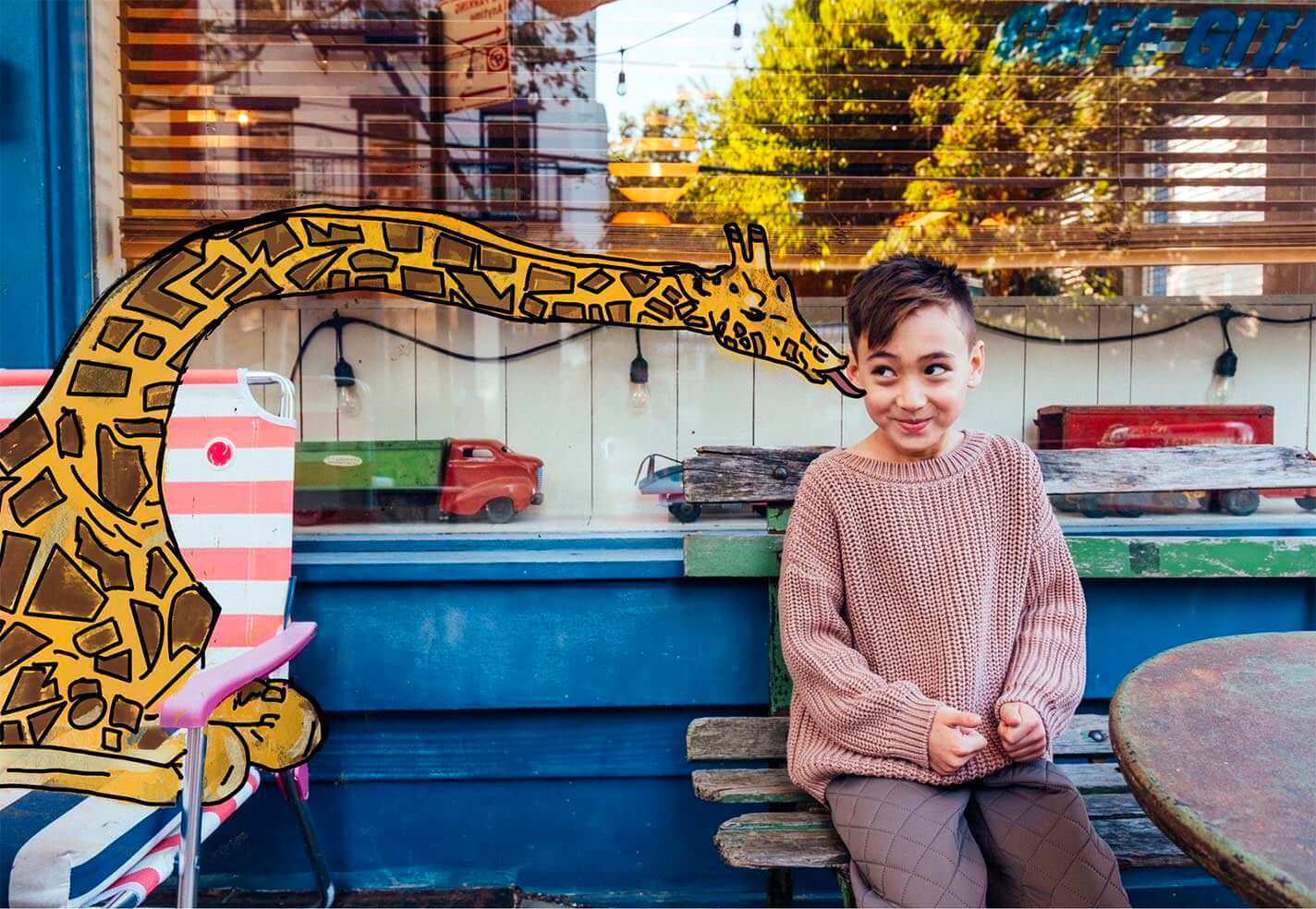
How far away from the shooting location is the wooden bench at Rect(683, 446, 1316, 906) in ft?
5.36

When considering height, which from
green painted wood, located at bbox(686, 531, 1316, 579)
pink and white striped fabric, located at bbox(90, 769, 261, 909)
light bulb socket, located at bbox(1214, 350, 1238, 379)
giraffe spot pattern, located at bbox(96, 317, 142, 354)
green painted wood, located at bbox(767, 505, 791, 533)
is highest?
giraffe spot pattern, located at bbox(96, 317, 142, 354)

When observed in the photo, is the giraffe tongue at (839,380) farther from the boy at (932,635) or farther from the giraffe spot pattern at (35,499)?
the giraffe spot pattern at (35,499)

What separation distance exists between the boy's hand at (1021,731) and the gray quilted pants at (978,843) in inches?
2.2

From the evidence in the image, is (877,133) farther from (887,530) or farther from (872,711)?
(872,711)

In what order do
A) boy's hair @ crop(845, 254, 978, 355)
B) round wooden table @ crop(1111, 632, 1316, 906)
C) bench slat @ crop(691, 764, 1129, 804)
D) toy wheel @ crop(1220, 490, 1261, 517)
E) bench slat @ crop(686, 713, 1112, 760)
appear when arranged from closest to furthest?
round wooden table @ crop(1111, 632, 1316, 906)
boy's hair @ crop(845, 254, 978, 355)
bench slat @ crop(691, 764, 1129, 804)
bench slat @ crop(686, 713, 1112, 760)
toy wheel @ crop(1220, 490, 1261, 517)

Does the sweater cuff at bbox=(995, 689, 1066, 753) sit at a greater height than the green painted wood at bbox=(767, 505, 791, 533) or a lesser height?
lesser

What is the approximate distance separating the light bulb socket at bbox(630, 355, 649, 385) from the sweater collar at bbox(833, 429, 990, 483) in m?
0.82

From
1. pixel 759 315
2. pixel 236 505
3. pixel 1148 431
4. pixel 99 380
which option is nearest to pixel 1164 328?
pixel 1148 431

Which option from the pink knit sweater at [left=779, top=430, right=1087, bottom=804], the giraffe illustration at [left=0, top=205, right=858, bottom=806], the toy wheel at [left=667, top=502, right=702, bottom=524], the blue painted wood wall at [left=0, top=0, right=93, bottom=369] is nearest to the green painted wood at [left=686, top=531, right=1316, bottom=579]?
the toy wheel at [left=667, top=502, right=702, bottom=524]

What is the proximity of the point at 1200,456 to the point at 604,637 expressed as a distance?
137 cm

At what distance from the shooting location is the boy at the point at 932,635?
1.25 meters

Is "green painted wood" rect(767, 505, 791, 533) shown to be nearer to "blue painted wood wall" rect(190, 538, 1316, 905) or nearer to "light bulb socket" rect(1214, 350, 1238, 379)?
"blue painted wood wall" rect(190, 538, 1316, 905)

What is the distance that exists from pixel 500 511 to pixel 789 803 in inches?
38.0

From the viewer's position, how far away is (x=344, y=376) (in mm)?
2131
